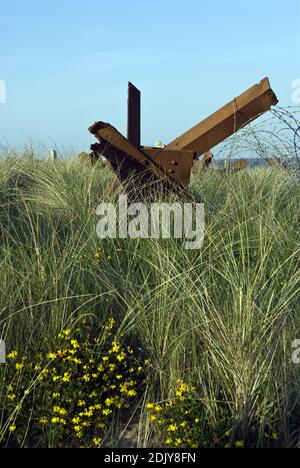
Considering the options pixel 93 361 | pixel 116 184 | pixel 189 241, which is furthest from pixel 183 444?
pixel 116 184

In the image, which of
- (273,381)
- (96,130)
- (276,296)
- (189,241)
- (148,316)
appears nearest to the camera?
(273,381)

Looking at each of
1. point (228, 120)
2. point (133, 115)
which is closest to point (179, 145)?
point (228, 120)

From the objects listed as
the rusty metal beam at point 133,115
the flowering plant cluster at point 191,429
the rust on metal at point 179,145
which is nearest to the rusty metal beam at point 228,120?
the rust on metal at point 179,145

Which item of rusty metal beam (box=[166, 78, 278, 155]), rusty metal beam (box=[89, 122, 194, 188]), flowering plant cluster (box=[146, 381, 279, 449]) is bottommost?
flowering plant cluster (box=[146, 381, 279, 449])

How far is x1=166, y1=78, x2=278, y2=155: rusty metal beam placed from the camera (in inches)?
233

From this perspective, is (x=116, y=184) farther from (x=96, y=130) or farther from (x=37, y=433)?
(x=37, y=433)

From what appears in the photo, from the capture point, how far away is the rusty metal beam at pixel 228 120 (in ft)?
19.4

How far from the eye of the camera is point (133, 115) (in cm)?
725

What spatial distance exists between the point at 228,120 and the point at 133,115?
158 cm

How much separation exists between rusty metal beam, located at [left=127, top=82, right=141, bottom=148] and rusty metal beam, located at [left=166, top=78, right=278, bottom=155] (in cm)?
113

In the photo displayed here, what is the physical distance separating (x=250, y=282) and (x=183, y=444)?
108 cm

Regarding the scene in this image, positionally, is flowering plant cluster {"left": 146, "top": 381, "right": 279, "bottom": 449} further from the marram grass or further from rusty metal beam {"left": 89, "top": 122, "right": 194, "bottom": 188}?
rusty metal beam {"left": 89, "top": 122, "right": 194, "bottom": 188}

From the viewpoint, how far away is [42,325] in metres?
3.43

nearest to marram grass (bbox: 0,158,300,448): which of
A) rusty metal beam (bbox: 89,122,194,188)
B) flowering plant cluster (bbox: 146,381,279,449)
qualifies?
flowering plant cluster (bbox: 146,381,279,449)
